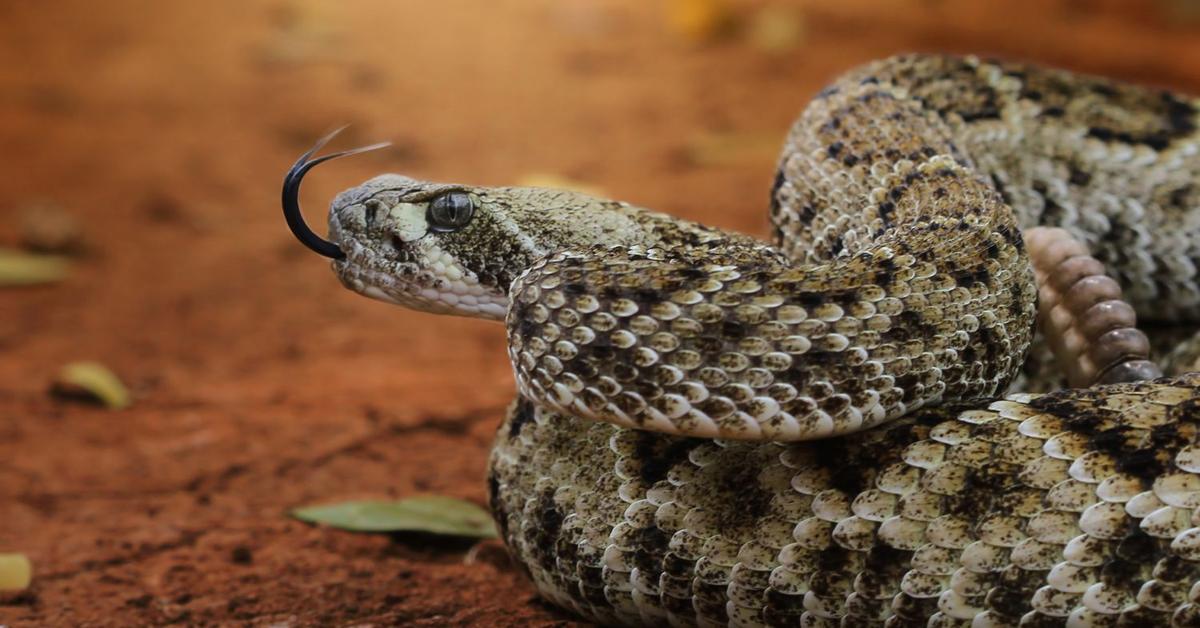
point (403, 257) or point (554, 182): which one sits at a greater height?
point (554, 182)

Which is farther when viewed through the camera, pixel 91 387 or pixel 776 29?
pixel 776 29

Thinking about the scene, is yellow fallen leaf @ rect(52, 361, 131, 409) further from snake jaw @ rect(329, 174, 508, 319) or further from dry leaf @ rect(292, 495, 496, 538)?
snake jaw @ rect(329, 174, 508, 319)

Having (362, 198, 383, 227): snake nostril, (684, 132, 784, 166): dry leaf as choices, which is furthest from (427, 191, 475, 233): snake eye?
(684, 132, 784, 166): dry leaf

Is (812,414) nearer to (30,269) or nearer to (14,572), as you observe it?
(14,572)

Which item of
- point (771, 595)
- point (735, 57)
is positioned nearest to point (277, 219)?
point (735, 57)

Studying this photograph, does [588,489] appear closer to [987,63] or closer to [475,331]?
[987,63]

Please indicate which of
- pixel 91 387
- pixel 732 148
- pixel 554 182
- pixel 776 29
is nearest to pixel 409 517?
pixel 91 387
